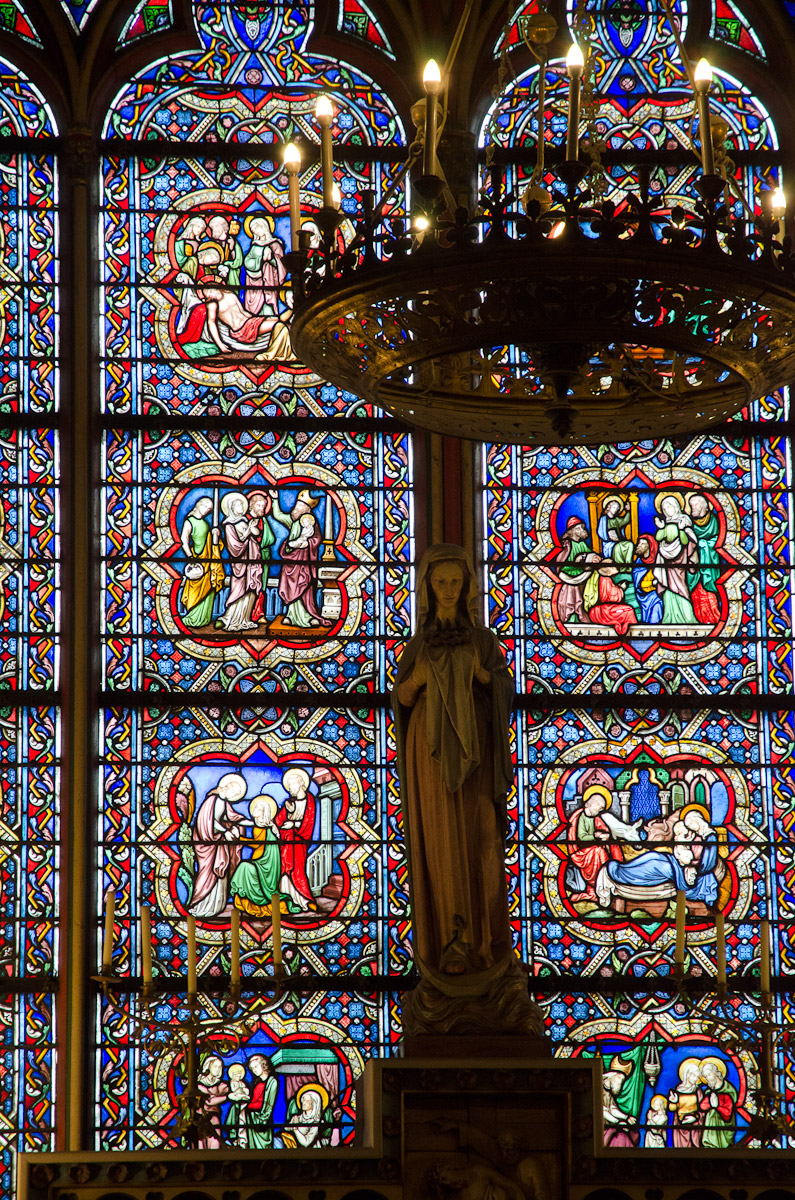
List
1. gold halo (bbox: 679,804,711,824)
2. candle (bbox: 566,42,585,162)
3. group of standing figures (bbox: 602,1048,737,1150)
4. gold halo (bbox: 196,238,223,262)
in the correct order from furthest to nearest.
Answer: gold halo (bbox: 196,238,223,262)
gold halo (bbox: 679,804,711,824)
group of standing figures (bbox: 602,1048,737,1150)
candle (bbox: 566,42,585,162)

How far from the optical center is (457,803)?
8766 millimetres

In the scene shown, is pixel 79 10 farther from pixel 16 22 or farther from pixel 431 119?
pixel 431 119

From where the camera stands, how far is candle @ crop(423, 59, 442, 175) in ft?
20.0

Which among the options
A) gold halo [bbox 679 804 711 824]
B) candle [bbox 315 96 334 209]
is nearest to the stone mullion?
gold halo [bbox 679 804 711 824]

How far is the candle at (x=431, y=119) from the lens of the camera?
6.09 m

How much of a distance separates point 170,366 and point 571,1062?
4.40 metres

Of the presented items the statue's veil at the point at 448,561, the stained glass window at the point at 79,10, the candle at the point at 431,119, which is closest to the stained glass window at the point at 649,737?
the statue's veil at the point at 448,561

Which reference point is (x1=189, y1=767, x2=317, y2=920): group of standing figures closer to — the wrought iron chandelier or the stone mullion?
the stone mullion

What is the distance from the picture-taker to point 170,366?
36.1 ft

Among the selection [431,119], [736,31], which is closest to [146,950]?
[431,119]

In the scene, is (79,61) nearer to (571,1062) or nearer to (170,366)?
(170,366)

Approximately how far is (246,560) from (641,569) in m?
1.95

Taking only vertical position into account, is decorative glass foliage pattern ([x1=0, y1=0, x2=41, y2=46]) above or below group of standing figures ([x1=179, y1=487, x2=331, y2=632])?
above

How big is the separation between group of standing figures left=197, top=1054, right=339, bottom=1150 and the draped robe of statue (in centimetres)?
148
